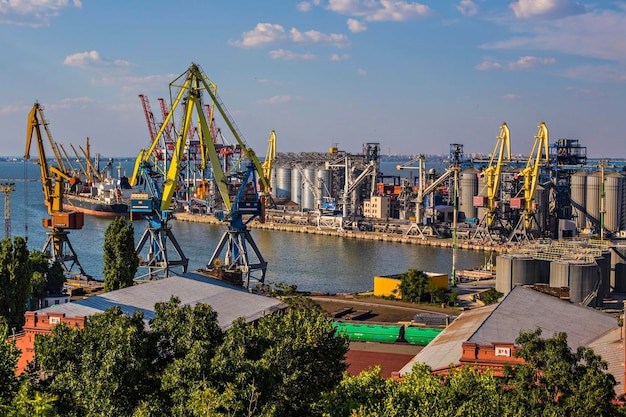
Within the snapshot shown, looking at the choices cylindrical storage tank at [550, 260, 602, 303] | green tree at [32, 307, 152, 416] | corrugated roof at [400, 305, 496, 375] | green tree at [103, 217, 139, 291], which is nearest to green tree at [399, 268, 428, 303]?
cylindrical storage tank at [550, 260, 602, 303]

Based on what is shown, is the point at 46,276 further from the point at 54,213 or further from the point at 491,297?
the point at 491,297

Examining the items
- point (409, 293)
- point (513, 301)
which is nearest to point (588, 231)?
point (409, 293)

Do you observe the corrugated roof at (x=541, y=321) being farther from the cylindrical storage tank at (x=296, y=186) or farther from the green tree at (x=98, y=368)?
the cylindrical storage tank at (x=296, y=186)

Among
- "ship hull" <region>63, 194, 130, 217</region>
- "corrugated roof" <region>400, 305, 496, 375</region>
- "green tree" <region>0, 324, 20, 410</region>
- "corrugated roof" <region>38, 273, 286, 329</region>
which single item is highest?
"ship hull" <region>63, 194, 130, 217</region>

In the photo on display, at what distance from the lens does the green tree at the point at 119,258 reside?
32.3 m

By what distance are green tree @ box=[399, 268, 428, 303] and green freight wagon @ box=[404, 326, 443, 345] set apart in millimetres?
7747

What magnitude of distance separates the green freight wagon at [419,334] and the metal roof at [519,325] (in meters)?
2.30

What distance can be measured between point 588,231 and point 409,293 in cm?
3556

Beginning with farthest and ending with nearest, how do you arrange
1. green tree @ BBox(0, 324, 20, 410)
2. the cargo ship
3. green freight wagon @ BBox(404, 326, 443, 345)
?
the cargo ship < green freight wagon @ BBox(404, 326, 443, 345) < green tree @ BBox(0, 324, 20, 410)

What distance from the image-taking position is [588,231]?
217 feet

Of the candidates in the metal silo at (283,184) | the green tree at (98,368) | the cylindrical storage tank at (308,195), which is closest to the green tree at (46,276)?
the green tree at (98,368)

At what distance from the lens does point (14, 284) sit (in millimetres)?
26031

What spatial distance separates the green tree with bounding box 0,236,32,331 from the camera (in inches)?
1008

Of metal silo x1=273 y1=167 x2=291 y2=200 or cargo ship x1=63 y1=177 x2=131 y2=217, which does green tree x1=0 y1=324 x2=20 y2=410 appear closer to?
cargo ship x1=63 y1=177 x2=131 y2=217
